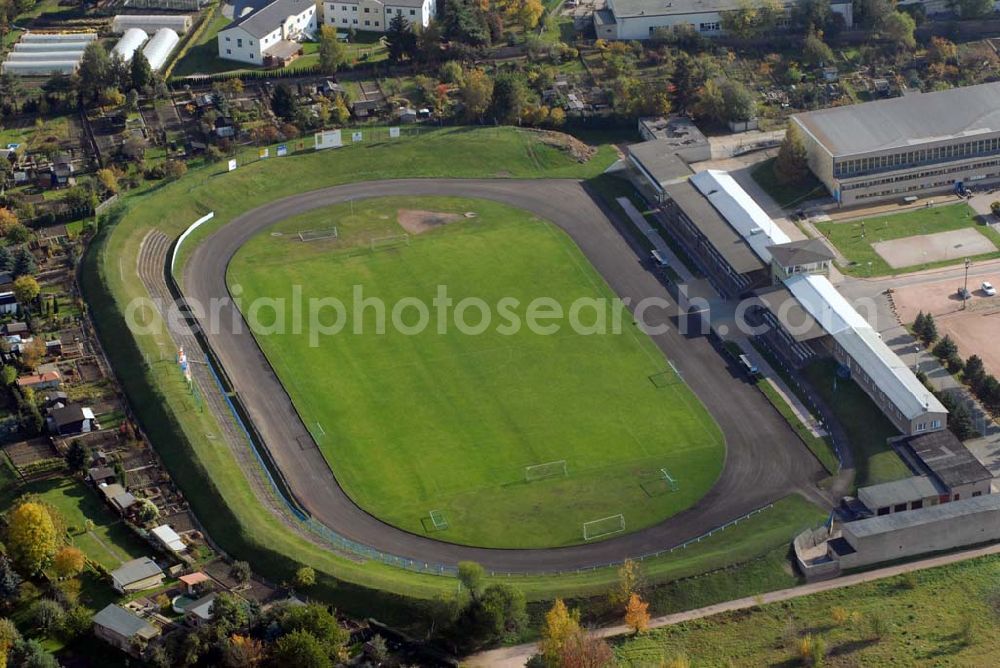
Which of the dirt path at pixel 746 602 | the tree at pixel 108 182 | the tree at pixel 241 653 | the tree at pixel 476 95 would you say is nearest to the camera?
the tree at pixel 241 653

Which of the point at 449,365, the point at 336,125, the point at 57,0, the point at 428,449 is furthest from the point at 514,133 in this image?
the point at 57,0

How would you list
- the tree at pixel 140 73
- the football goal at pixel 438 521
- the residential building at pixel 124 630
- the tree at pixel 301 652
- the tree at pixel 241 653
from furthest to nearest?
the tree at pixel 140 73 → the football goal at pixel 438 521 → the residential building at pixel 124 630 → the tree at pixel 241 653 → the tree at pixel 301 652

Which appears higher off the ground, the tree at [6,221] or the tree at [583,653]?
the tree at [6,221]

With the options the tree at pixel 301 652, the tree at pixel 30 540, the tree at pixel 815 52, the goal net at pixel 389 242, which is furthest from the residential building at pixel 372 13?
the tree at pixel 301 652

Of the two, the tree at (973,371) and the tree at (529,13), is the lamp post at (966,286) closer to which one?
the tree at (973,371)

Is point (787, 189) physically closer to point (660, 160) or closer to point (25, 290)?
point (660, 160)

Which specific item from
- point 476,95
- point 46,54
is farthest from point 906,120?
point 46,54
